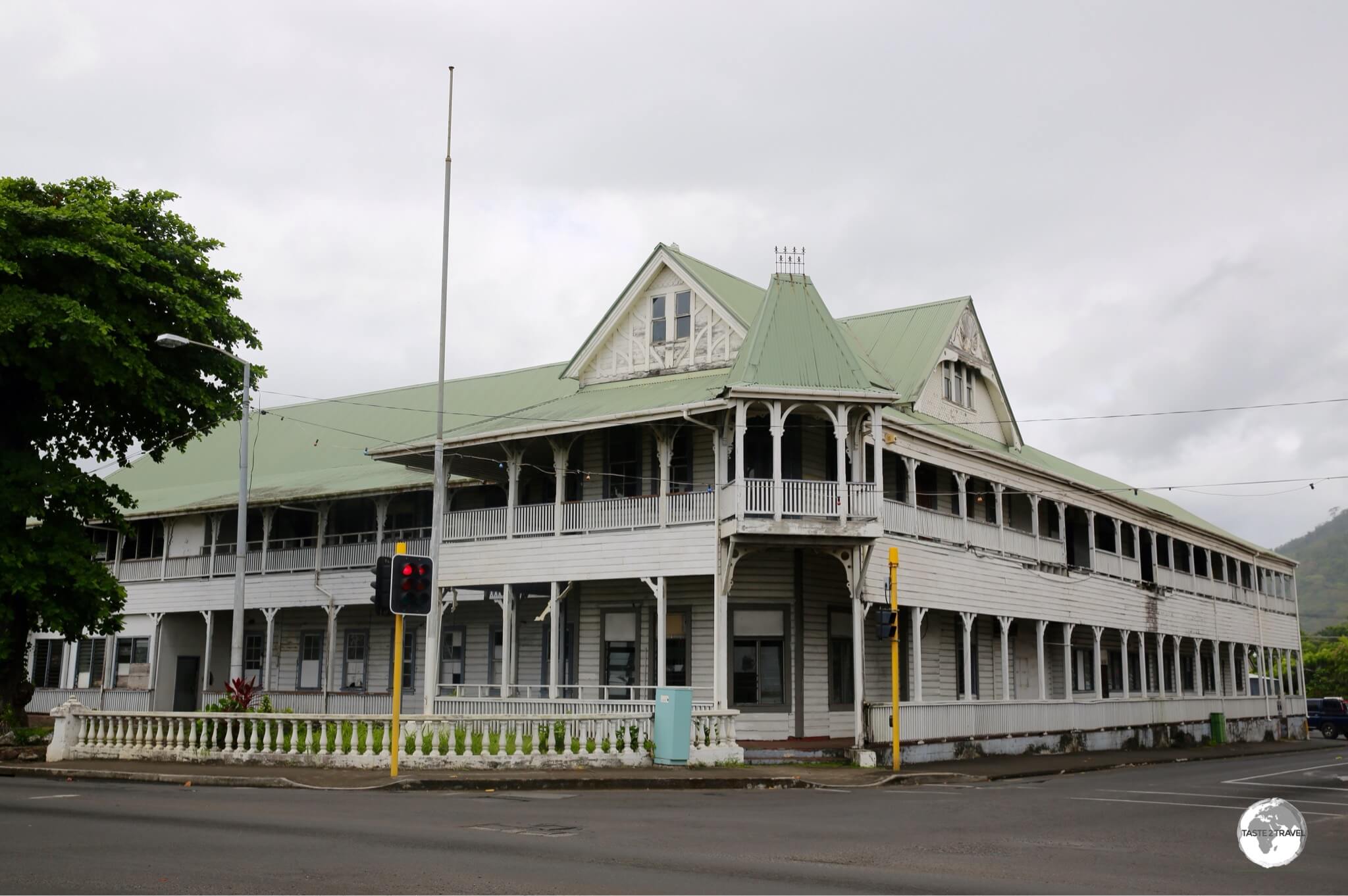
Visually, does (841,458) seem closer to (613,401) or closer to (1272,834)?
(613,401)

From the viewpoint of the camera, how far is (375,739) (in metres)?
21.0

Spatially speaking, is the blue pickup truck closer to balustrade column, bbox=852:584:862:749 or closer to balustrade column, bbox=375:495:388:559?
balustrade column, bbox=852:584:862:749

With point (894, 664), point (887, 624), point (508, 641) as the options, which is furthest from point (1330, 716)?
point (508, 641)

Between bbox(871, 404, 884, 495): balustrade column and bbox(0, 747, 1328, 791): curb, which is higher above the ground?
bbox(871, 404, 884, 495): balustrade column

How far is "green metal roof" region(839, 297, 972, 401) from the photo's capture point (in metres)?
31.9

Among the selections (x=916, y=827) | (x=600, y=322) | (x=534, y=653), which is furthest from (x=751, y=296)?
(x=916, y=827)

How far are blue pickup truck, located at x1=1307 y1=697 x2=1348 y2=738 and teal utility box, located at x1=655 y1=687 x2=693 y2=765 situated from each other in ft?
136

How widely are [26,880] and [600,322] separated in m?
22.7

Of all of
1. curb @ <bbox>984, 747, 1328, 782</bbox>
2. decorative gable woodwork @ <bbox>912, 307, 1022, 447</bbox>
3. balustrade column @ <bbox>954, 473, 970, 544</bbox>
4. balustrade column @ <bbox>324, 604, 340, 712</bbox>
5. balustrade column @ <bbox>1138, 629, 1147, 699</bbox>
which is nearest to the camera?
curb @ <bbox>984, 747, 1328, 782</bbox>

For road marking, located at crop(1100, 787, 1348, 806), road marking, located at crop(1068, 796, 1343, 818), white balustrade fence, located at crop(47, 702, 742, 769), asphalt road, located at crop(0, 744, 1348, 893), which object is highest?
white balustrade fence, located at crop(47, 702, 742, 769)

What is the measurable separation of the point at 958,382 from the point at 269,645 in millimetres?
21778

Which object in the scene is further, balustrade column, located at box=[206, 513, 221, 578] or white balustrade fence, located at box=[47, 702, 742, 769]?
balustrade column, located at box=[206, 513, 221, 578]

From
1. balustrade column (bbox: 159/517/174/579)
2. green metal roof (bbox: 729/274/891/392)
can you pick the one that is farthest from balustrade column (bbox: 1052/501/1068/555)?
balustrade column (bbox: 159/517/174/579)

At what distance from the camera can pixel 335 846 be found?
1125 centimetres
